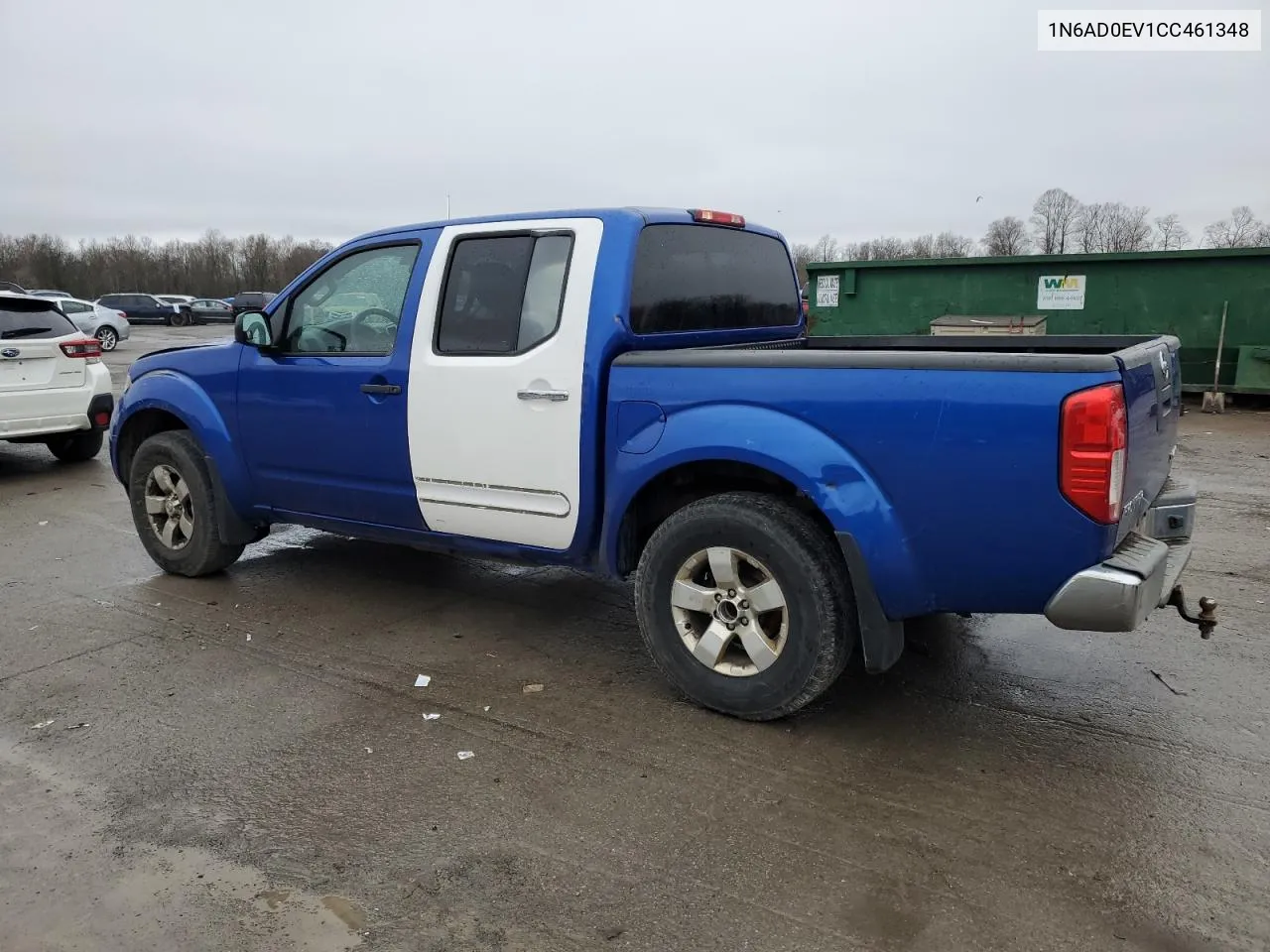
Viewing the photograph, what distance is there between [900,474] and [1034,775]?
116 cm

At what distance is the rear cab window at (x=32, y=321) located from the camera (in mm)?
8859

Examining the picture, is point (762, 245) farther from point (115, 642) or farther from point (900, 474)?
point (115, 642)

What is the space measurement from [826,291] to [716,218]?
11431 mm

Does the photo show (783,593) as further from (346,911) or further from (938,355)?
(346,911)

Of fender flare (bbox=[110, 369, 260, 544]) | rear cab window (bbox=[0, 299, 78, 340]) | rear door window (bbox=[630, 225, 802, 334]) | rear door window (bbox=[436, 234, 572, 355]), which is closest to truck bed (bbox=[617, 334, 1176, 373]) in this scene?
rear door window (bbox=[630, 225, 802, 334])

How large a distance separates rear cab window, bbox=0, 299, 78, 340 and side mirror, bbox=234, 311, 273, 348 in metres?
5.15

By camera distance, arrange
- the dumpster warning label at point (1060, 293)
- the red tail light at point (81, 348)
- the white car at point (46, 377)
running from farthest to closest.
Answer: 1. the dumpster warning label at point (1060, 293)
2. the red tail light at point (81, 348)
3. the white car at point (46, 377)

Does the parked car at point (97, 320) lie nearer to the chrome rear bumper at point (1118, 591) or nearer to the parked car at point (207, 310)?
the parked car at point (207, 310)

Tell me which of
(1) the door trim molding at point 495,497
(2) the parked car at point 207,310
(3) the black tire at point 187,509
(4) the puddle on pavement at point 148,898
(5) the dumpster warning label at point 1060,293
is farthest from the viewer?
(2) the parked car at point 207,310

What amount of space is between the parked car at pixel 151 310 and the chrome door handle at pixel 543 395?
48153 millimetres

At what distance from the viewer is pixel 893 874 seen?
2.83m

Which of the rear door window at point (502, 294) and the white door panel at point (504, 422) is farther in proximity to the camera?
the rear door window at point (502, 294)

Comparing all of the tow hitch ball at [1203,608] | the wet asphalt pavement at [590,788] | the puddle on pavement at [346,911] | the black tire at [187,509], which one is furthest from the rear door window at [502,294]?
the tow hitch ball at [1203,608]

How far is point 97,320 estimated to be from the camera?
3002 cm
